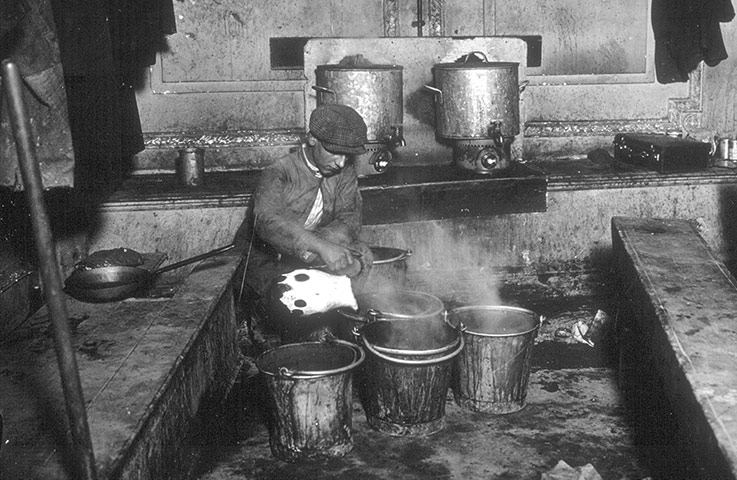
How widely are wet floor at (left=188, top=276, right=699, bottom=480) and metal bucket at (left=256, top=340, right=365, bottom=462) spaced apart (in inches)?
4.0

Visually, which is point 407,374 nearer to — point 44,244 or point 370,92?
point 44,244

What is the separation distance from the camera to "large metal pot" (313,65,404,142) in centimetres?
745

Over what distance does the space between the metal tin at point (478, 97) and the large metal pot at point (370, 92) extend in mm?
548

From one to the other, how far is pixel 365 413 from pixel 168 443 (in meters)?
1.61

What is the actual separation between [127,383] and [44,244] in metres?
1.68

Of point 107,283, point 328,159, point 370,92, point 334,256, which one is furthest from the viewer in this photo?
point 370,92

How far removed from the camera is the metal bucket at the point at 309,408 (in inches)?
176

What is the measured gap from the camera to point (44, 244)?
2.32 m

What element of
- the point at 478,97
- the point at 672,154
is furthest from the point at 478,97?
the point at 672,154

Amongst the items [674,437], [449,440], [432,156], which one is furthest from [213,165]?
[674,437]

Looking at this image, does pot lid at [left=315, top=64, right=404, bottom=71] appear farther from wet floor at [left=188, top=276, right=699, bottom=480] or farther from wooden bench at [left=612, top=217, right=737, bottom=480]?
wet floor at [left=188, top=276, right=699, bottom=480]

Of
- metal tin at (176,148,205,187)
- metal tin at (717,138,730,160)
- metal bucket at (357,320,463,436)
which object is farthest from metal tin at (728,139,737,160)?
metal tin at (176,148,205,187)

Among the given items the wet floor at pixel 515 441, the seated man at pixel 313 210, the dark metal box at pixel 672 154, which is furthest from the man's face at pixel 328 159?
the dark metal box at pixel 672 154

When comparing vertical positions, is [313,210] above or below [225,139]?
below
